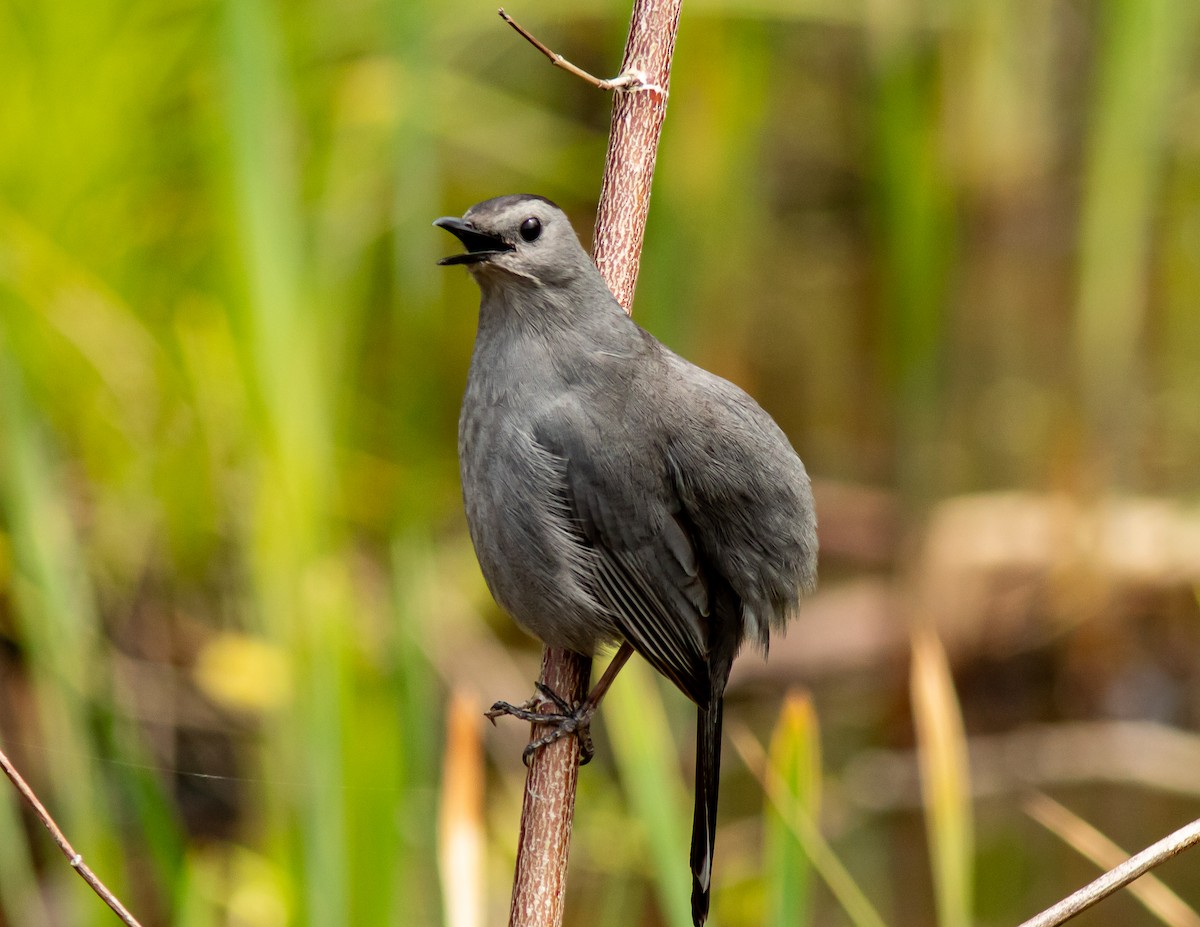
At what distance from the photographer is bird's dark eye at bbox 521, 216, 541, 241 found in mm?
2332

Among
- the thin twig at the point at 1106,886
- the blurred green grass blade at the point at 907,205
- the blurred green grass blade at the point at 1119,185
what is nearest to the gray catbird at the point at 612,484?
the thin twig at the point at 1106,886

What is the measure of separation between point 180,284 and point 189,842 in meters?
1.90

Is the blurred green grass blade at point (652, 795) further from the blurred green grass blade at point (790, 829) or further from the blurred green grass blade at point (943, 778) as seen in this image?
the blurred green grass blade at point (943, 778)

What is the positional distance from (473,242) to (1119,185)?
3.30 m

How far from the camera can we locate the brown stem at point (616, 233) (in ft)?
7.07

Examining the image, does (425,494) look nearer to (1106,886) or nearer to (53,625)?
(53,625)

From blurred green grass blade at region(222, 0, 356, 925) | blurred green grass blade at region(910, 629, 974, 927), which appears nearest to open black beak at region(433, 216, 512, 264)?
blurred green grass blade at region(222, 0, 356, 925)

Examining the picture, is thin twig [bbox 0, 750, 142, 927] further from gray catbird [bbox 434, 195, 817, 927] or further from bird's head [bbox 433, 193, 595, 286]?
bird's head [bbox 433, 193, 595, 286]

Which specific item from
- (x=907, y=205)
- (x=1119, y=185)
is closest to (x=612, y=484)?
(x=907, y=205)

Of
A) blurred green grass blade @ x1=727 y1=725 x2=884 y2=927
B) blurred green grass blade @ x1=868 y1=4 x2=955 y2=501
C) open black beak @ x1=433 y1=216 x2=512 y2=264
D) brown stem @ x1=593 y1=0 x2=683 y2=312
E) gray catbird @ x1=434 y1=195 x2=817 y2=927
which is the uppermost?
blurred green grass blade @ x1=868 y1=4 x2=955 y2=501

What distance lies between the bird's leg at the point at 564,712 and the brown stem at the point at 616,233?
36 mm

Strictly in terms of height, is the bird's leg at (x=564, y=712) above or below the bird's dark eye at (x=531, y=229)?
below

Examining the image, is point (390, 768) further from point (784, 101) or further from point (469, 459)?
point (784, 101)

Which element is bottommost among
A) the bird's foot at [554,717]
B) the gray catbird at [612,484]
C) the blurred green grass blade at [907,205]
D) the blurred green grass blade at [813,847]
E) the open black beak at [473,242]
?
the blurred green grass blade at [813,847]
